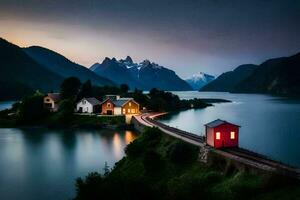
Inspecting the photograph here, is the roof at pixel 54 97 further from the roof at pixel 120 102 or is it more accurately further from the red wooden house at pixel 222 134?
the red wooden house at pixel 222 134

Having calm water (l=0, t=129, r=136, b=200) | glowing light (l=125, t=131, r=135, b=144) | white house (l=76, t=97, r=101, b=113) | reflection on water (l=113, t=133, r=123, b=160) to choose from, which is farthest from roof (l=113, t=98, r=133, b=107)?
reflection on water (l=113, t=133, r=123, b=160)

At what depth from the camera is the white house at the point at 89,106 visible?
336 feet

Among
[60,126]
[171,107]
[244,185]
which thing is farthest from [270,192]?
[171,107]

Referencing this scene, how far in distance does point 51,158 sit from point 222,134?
30911mm

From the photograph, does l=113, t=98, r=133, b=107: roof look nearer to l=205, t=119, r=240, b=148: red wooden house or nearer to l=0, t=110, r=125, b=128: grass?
l=0, t=110, r=125, b=128: grass

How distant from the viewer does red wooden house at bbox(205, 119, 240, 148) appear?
3928cm

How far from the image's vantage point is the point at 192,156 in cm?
4031

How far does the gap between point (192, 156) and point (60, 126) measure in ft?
203

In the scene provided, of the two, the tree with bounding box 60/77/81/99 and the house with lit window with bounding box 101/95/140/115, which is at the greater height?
the tree with bounding box 60/77/81/99

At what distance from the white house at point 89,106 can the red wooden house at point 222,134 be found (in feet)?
215

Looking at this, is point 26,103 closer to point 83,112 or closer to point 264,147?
point 83,112

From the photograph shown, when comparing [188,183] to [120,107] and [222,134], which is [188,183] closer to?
[222,134]

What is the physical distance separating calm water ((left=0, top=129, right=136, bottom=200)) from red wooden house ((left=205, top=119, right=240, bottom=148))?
1581 cm

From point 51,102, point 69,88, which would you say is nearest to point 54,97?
point 51,102
